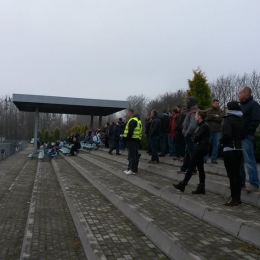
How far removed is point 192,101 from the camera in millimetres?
7578

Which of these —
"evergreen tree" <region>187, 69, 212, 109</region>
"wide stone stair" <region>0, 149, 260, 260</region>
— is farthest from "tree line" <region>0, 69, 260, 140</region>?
"wide stone stair" <region>0, 149, 260, 260</region>

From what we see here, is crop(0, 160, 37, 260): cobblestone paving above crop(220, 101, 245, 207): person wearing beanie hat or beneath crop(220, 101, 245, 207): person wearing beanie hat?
beneath

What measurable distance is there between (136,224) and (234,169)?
5.76 ft

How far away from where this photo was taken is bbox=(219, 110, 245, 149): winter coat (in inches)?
210

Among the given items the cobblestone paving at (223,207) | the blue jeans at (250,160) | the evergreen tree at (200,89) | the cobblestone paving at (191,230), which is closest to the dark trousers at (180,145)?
the cobblestone paving at (223,207)

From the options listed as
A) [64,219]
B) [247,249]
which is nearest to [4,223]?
[64,219]

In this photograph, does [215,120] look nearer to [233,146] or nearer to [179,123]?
[179,123]

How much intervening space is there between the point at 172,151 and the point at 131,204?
20.1 feet

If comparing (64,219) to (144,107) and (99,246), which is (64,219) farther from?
(144,107)

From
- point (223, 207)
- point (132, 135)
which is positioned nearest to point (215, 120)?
point (132, 135)

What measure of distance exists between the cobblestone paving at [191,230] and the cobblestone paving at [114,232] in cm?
33

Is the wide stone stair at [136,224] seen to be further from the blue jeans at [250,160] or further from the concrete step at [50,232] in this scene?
the blue jeans at [250,160]

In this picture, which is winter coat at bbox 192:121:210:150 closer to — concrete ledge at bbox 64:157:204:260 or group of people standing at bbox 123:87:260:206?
group of people standing at bbox 123:87:260:206

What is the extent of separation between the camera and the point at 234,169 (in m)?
5.23
